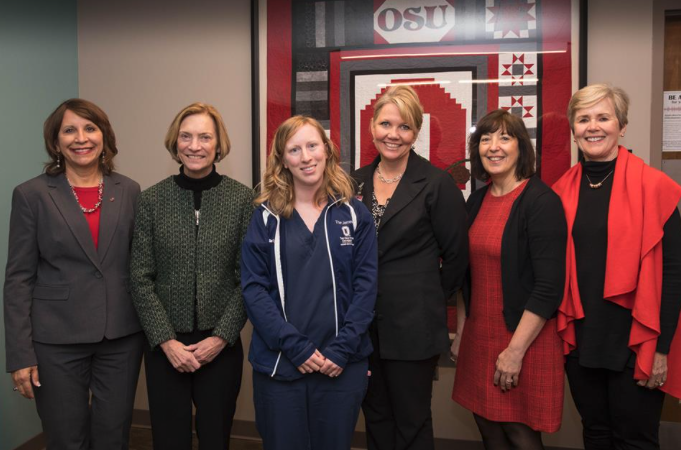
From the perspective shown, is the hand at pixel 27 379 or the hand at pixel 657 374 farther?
the hand at pixel 27 379

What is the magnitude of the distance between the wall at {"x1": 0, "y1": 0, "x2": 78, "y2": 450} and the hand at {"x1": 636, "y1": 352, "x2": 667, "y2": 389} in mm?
2769

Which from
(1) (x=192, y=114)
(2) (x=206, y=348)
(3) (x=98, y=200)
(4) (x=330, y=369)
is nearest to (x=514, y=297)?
(4) (x=330, y=369)

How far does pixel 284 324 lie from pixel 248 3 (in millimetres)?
1966

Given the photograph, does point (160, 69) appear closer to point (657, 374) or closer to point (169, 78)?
point (169, 78)

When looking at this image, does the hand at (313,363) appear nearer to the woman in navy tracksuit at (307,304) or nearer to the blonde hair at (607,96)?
the woman in navy tracksuit at (307,304)

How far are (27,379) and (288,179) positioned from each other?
1.17m

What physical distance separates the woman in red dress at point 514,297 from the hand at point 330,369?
1.86 feet

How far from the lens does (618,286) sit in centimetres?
173

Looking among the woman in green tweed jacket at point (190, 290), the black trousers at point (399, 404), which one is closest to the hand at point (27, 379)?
the woman in green tweed jacket at point (190, 290)

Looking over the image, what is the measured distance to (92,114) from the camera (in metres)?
2.03

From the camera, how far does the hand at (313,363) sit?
1657mm

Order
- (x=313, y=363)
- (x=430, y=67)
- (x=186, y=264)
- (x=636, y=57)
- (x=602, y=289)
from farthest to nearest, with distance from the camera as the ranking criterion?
(x=430, y=67) < (x=636, y=57) < (x=186, y=264) < (x=602, y=289) < (x=313, y=363)

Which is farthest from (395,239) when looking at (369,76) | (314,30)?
(314,30)

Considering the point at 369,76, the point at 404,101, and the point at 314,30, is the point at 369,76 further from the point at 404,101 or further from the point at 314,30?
the point at 404,101
